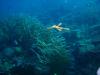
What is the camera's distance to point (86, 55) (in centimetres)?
786

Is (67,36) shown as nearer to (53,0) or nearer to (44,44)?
(44,44)

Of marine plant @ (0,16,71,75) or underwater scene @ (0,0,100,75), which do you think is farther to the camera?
marine plant @ (0,16,71,75)

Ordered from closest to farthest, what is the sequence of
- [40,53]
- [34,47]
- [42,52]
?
[42,52]
[40,53]
[34,47]

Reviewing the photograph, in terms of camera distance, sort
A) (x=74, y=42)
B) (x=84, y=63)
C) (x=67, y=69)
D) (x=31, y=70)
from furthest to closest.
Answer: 1. (x=74, y=42)
2. (x=84, y=63)
3. (x=67, y=69)
4. (x=31, y=70)

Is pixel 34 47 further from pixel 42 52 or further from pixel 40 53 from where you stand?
pixel 42 52

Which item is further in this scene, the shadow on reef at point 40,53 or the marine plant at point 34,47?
the marine plant at point 34,47

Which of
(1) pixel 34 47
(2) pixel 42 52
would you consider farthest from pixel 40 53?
(1) pixel 34 47

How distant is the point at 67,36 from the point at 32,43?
267 cm

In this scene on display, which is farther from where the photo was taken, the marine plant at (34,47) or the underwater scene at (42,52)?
the marine plant at (34,47)

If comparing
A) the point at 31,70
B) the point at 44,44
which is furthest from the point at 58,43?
the point at 31,70

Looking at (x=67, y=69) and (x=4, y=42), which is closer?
(x=67, y=69)

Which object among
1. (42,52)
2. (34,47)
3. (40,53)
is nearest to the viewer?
(42,52)

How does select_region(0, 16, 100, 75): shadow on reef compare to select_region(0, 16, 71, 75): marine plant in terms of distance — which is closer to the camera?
select_region(0, 16, 100, 75): shadow on reef

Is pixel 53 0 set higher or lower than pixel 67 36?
higher
